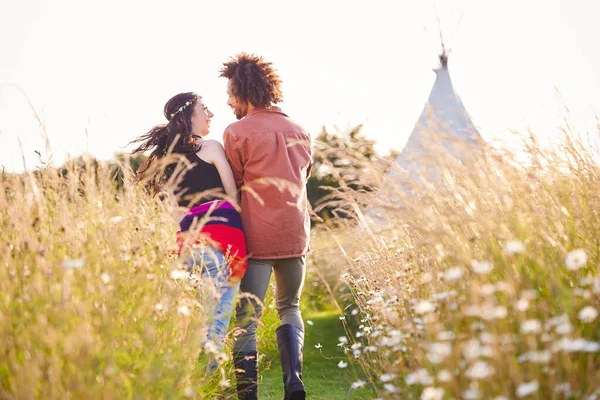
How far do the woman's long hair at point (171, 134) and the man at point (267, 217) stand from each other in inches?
12.2

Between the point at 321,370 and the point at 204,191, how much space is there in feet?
8.60

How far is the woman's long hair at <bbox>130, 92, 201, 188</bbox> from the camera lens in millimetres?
3771

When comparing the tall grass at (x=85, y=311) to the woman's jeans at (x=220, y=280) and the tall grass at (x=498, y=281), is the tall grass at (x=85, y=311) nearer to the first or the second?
the woman's jeans at (x=220, y=280)

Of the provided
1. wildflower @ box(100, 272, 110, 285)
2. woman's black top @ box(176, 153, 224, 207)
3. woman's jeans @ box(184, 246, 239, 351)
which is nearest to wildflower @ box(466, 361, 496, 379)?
wildflower @ box(100, 272, 110, 285)

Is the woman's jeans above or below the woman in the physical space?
below

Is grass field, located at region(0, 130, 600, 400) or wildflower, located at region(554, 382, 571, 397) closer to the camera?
wildflower, located at region(554, 382, 571, 397)

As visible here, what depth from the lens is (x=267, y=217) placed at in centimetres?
359

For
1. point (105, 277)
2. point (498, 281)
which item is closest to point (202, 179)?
point (105, 277)

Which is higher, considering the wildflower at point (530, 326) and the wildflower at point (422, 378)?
the wildflower at point (530, 326)

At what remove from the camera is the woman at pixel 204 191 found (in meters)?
3.43

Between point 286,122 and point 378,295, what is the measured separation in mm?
1257

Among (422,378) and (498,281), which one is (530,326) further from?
(498,281)

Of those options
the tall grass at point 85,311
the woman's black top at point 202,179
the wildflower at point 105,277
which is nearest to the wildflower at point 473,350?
the tall grass at point 85,311

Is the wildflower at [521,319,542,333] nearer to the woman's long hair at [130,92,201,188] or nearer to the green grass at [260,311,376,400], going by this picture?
the green grass at [260,311,376,400]
